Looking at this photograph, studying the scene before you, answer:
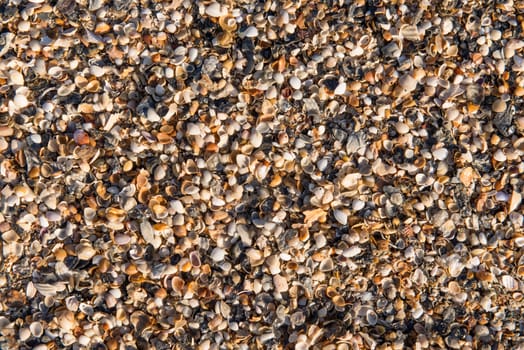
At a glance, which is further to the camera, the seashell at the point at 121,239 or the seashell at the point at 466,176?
the seashell at the point at 466,176

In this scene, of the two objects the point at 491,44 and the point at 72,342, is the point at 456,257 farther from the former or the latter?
the point at 72,342

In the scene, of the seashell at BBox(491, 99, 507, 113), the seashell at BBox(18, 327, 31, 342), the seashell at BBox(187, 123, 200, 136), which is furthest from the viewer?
the seashell at BBox(491, 99, 507, 113)

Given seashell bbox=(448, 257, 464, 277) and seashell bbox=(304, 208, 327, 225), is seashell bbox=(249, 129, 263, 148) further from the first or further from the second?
seashell bbox=(448, 257, 464, 277)

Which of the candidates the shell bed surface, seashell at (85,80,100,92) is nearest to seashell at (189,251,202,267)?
the shell bed surface

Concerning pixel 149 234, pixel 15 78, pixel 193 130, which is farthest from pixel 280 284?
pixel 15 78

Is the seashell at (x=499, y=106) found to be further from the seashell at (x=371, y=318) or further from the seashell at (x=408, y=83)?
the seashell at (x=371, y=318)

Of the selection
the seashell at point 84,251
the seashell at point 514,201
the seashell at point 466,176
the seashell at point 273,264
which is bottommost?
the seashell at point 273,264

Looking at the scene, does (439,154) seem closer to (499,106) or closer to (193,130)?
(499,106)

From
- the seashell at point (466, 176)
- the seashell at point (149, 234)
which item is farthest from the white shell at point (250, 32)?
the seashell at point (466, 176)
